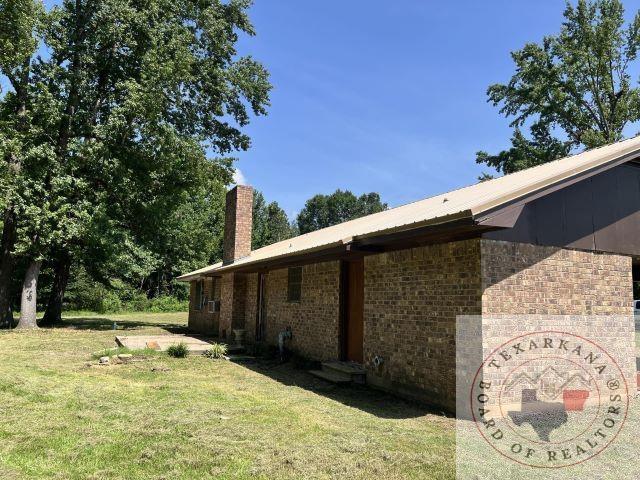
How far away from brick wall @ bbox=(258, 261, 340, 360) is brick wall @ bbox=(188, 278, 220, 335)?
6472mm

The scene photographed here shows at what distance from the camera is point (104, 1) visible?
1870 centimetres

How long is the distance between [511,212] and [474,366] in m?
2.25

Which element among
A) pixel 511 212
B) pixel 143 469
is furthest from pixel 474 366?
pixel 143 469

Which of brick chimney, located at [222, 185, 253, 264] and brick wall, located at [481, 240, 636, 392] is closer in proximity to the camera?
brick wall, located at [481, 240, 636, 392]

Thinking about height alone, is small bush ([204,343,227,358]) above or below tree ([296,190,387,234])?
below

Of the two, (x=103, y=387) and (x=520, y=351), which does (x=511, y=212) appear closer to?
(x=520, y=351)

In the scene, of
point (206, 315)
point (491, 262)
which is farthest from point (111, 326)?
point (491, 262)

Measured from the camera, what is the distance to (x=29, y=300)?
19.5 metres

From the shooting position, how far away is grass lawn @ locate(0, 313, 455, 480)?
15.2 feet

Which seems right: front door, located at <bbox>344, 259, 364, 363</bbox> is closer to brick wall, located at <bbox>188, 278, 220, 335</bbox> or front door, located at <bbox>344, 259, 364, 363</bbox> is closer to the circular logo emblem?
the circular logo emblem

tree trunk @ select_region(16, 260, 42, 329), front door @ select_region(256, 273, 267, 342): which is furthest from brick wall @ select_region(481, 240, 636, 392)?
tree trunk @ select_region(16, 260, 42, 329)

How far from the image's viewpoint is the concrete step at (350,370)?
9336 millimetres

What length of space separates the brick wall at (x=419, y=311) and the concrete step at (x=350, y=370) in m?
0.20

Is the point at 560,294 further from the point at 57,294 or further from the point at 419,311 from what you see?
the point at 57,294
